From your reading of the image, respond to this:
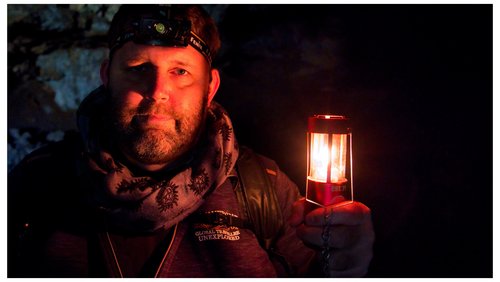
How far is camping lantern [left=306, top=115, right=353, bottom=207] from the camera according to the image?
176 centimetres

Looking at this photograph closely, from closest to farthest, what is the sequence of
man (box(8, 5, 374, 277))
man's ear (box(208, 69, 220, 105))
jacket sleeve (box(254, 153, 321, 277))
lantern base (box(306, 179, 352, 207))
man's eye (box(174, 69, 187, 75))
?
lantern base (box(306, 179, 352, 207))
man (box(8, 5, 374, 277))
man's eye (box(174, 69, 187, 75))
jacket sleeve (box(254, 153, 321, 277))
man's ear (box(208, 69, 220, 105))

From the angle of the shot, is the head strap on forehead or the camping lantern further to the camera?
the head strap on forehead

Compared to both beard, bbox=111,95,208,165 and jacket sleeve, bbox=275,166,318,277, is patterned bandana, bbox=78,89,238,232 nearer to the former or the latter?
beard, bbox=111,95,208,165

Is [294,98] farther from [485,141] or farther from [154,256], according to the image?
[154,256]

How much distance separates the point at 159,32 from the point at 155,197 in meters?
1.23

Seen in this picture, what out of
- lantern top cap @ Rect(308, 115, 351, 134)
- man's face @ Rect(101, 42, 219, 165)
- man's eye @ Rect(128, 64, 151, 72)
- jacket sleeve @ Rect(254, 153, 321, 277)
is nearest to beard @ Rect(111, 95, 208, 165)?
man's face @ Rect(101, 42, 219, 165)

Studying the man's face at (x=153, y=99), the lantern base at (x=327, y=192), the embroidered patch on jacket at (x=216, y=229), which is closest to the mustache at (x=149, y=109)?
the man's face at (x=153, y=99)

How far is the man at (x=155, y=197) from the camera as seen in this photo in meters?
1.91

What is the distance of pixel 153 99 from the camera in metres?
1.99

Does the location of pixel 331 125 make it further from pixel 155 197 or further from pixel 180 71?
pixel 155 197

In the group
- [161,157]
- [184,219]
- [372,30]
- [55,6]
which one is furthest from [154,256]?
[55,6]

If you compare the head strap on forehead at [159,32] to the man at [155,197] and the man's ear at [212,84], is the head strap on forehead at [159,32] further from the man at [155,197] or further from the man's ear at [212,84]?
the man's ear at [212,84]

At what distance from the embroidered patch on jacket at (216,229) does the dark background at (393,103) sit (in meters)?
1.10

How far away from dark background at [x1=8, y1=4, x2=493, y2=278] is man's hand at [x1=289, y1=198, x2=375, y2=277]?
83 centimetres
